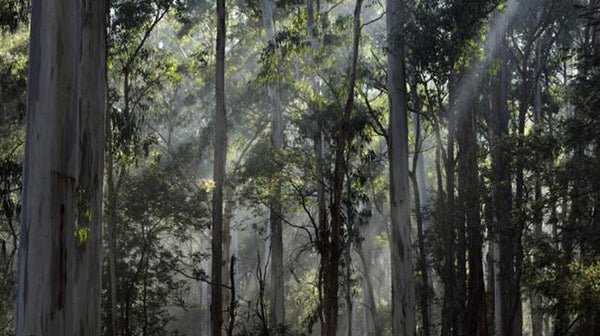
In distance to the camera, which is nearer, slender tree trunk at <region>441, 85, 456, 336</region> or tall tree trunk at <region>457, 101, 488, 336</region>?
tall tree trunk at <region>457, 101, 488, 336</region>

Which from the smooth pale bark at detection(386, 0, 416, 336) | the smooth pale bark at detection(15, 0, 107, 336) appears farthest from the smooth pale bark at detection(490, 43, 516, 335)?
the smooth pale bark at detection(15, 0, 107, 336)

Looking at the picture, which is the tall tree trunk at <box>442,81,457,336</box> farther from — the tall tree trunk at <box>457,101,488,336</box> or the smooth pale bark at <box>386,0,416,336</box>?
the smooth pale bark at <box>386,0,416,336</box>

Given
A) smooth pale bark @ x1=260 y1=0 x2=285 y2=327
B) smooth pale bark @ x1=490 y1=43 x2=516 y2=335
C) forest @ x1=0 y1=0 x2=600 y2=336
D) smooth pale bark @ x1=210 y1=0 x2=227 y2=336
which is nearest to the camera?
forest @ x1=0 y1=0 x2=600 y2=336

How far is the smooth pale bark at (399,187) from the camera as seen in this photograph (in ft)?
42.4

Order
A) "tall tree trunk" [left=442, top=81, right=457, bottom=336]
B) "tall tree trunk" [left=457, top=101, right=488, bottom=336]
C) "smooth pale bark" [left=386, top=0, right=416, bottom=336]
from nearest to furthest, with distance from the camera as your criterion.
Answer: "tall tree trunk" [left=457, top=101, right=488, bottom=336]
"smooth pale bark" [left=386, top=0, right=416, bottom=336]
"tall tree trunk" [left=442, top=81, right=457, bottom=336]

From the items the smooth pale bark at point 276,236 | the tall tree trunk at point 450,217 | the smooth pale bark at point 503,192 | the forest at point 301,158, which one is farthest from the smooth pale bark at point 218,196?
the smooth pale bark at point 503,192

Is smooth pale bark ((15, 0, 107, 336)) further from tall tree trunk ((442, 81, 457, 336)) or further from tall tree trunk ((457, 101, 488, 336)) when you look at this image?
tall tree trunk ((442, 81, 457, 336))

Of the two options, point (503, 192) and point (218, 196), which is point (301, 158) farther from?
point (503, 192)

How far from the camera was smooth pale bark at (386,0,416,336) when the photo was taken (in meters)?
12.9

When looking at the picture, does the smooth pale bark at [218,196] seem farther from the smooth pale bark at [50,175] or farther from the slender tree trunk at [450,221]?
the smooth pale bark at [50,175]

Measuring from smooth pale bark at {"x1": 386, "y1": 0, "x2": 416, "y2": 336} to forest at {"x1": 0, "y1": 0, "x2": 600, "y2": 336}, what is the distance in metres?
0.04

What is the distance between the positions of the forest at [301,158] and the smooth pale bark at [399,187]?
41 millimetres

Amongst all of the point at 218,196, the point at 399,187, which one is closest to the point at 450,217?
Answer: the point at 399,187

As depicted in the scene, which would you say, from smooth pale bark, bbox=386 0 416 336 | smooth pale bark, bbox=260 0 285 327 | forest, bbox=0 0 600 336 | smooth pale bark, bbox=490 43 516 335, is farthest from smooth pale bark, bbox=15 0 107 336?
smooth pale bark, bbox=260 0 285 327
